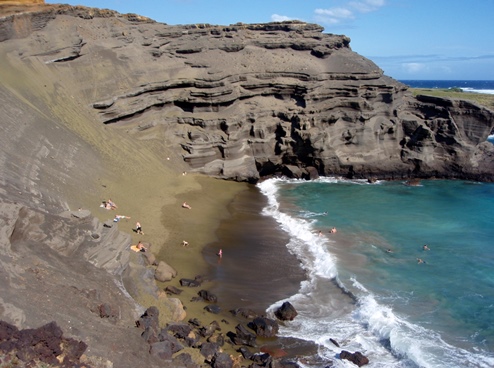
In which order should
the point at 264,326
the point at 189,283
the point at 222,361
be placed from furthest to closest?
the point at 189,283
the point at 264,326
the point at 222,361

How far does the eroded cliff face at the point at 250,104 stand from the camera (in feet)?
121

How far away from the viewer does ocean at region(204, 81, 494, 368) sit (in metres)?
16.8

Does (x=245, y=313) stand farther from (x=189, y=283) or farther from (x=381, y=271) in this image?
(x=381, y=271)

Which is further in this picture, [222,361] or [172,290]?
[172,290]

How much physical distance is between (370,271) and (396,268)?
4.84 feet

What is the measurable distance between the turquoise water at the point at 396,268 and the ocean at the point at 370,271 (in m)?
0.05

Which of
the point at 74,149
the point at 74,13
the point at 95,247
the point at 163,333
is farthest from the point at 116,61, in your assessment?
the point at 163,333

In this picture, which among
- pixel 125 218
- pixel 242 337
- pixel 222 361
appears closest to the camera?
pixel 222 361

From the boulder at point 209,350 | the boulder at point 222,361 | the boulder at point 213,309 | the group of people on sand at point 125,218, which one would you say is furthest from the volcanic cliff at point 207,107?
the boulder at point 222,361

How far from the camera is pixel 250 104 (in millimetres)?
41281

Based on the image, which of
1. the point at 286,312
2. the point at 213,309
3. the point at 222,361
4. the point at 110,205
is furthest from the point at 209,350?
the point at 110,205

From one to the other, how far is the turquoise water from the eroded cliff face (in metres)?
3.87

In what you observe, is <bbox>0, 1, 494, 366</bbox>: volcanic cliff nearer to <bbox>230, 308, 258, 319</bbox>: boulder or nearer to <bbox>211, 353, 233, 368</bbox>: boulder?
<bbox>230, 308, 258, 319</bbox>: boulder

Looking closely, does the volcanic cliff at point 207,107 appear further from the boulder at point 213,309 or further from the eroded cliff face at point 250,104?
the boulder at point 213,309
